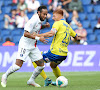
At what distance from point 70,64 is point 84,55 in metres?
0.74

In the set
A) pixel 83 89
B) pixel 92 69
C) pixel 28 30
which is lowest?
pixel 92 69

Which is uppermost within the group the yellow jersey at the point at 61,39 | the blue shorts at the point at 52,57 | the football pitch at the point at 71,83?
the yellow jersey at the point at 61,39

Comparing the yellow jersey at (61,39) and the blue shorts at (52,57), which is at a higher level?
the yellow jersey at (61,39)

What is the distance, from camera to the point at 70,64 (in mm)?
14695

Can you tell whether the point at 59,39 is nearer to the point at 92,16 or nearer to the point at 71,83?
the point at 71,83

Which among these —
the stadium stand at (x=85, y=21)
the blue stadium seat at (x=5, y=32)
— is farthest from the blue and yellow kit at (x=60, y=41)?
the blue stadium seat at (x=5, y=32)

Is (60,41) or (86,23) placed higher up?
(60,41)

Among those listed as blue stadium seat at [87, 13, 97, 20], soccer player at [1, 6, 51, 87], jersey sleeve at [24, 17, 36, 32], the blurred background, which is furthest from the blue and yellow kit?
blue stadium seat at [87, 13, 97, 20]

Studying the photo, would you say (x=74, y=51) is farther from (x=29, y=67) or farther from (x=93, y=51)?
(x=29, y=67)

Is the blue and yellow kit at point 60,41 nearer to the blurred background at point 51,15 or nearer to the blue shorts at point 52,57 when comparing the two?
the blue shorts at point 52,57

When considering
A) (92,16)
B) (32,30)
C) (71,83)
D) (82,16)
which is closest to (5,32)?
(82,16)

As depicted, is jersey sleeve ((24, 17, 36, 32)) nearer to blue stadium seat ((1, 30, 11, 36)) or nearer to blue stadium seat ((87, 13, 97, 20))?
blue stadium seat ((1, 30, 11, 36))

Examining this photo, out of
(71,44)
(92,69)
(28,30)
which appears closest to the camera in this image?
(28,30)

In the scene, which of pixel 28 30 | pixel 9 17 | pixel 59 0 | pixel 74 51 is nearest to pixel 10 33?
pixel 9 17
